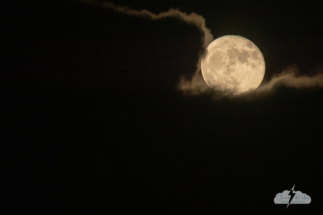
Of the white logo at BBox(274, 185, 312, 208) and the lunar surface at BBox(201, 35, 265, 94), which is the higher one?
the lunar surface at BBox(201, 35, 265, 94)

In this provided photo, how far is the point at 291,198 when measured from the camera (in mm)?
2527

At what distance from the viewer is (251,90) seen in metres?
2.83

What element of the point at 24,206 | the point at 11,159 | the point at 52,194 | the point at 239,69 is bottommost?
the point at 24,206

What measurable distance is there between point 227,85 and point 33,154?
4440mm

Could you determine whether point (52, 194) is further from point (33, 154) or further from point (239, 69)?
point (239, 69)

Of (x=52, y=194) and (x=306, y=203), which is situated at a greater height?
(x=306, y=203)

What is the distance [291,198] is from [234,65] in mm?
2567

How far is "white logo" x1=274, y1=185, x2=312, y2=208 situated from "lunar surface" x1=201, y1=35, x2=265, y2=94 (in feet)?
6.56

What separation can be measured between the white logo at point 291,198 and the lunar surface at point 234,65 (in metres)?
2.00

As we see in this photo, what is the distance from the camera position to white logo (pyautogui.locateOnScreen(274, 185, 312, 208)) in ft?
8.29

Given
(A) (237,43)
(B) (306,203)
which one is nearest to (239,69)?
(A) (237,43)

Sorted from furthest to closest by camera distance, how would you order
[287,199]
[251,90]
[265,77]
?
[265,77]
[251,90]
[287,199]

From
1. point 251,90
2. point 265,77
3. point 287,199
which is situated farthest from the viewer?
point 265,77

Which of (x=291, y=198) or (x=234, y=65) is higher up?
(x=234, y=65)
